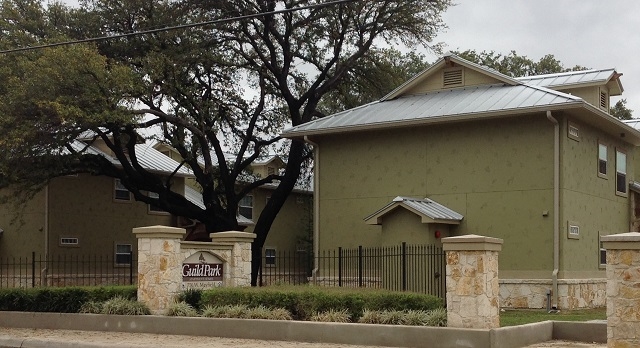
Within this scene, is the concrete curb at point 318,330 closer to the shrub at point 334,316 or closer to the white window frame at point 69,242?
the shrub at point 334,316

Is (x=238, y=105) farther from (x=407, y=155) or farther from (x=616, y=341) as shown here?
(x=616, y=341)

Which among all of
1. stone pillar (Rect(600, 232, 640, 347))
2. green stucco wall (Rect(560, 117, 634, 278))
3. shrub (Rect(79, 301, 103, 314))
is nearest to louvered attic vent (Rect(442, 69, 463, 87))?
green stucco wall (Rect(560, 117, 634, 278))

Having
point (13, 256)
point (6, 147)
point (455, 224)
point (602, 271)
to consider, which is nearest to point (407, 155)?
point (455, 224)

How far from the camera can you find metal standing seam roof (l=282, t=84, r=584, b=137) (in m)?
24.6

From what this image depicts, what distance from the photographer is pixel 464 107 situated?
85.6ft

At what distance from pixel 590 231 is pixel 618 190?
11.0 feet

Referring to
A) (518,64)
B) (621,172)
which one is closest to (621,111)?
(518,64)

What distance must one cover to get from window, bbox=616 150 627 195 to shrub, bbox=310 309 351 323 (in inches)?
594

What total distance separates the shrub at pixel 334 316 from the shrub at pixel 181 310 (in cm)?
305

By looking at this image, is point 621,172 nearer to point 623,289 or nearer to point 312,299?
point 312,299

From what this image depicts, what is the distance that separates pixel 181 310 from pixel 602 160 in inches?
610

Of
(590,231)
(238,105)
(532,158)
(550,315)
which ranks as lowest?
(550,315)

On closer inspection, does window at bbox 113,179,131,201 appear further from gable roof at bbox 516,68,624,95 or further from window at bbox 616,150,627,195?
window at bbox 616,150,627,195

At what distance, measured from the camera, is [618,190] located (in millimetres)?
28875
